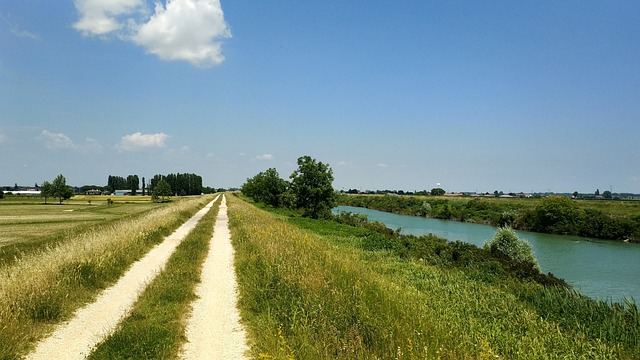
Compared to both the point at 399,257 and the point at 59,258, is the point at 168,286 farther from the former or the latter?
the point at 399,257

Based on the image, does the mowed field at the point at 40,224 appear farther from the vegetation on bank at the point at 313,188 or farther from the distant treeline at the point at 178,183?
the distant treeline at the point at 178,183

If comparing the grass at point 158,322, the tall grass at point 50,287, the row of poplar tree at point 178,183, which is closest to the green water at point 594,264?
the grass at point 158,322

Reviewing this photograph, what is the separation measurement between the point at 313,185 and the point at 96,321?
3365cm

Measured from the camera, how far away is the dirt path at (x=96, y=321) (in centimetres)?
653

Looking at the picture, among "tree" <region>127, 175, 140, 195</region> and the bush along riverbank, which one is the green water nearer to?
the bush along riverbank

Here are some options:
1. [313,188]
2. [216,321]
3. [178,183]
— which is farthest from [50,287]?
[178,183]

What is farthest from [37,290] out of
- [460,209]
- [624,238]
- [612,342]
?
[460,209]

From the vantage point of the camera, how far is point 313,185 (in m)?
41.4

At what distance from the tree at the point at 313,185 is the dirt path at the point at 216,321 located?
27407 mm

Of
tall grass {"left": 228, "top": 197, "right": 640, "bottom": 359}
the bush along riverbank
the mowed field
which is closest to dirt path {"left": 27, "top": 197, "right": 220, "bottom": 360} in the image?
tall grass {"left": 228, "top": 197, "right": 640, "bottom": 359}

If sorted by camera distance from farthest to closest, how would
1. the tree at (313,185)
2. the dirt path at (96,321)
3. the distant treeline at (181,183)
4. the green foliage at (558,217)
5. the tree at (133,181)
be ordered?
the tree at (133,181) < the distant treeline at (181,183) < the green foliage at (558,217) < the tree at (313,185) < the dirt path at (96,321)

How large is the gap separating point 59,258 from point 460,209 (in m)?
73.1

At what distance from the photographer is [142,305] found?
8953 millimetres

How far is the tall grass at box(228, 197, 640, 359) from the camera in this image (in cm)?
599
